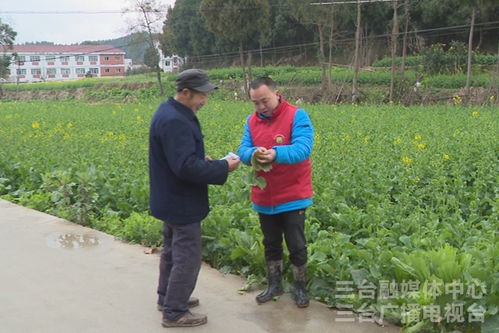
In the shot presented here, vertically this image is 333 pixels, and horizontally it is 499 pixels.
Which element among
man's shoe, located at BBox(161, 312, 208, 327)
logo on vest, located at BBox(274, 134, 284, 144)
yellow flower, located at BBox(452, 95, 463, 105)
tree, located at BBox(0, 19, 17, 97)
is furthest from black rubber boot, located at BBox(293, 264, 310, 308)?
tree, located at BBox(0, 19, 17, 97)

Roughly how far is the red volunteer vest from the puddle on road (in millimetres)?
2658

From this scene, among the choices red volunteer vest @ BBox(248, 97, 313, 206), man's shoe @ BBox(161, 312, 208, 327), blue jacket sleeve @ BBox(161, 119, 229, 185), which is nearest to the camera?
blue jacket sleeve @ BBox(161, 119, 229, 185)

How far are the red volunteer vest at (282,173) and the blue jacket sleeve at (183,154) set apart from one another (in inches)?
21.7

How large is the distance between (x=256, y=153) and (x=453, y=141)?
7.42 meters

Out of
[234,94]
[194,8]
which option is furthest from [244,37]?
[194,8]

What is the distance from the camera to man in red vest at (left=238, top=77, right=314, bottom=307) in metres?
3.96

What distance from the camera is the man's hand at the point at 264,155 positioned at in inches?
153

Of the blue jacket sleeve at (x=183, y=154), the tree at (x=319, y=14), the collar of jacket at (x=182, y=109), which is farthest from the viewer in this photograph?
the tree at (x=319, y=14)

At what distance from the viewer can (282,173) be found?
13.4 ft

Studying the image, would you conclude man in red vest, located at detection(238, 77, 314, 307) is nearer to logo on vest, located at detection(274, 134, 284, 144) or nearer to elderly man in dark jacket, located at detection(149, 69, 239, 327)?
logo on vest, located at detection(274, 134, 284, 144)

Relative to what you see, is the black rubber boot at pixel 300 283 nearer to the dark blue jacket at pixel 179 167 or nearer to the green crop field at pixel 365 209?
the green crop field at pixel 365 209

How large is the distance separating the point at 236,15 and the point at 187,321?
32.7 m

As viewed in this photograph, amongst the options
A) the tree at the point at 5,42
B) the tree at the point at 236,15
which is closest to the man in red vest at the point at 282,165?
the tree at the point at 236,15

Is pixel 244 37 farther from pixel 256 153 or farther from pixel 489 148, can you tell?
pixel 256 153
